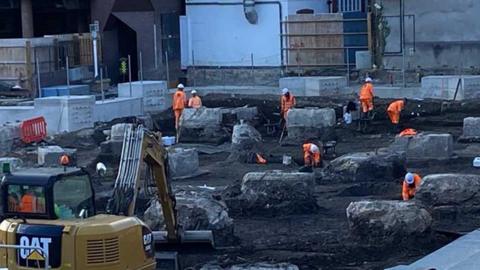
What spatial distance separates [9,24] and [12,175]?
35.6 metres

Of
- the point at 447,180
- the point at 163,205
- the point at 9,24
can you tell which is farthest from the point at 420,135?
the point at 9,24

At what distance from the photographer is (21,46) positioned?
134 ft

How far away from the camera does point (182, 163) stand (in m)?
28.9

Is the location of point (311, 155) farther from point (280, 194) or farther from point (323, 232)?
point (323, 232)

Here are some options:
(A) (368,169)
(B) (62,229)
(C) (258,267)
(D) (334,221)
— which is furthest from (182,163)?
(B) (62,229)

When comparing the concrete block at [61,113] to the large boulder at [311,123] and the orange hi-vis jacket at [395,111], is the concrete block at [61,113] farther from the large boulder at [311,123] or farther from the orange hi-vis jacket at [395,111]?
the orange hi-vis jacket at [395,111]

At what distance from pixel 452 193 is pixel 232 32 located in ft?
81.8

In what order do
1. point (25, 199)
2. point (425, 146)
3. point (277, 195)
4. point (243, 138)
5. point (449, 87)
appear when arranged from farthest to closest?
point (449, 87) → point (243, 138) → point (425, 146) → point (277, 195) → point (25, 199)

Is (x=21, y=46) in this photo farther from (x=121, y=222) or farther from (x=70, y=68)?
(x=121, y=222)

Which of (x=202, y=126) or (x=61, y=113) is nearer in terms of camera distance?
(x=202, y=126)

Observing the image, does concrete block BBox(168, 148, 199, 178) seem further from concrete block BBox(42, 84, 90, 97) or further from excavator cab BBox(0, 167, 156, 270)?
excavator cab BBox(0, 167, 156, 270)

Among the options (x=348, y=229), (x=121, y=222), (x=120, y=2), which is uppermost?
(x=120, y=2)

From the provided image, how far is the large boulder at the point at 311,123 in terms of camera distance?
34.0m

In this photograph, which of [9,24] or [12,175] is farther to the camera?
[9,24]
